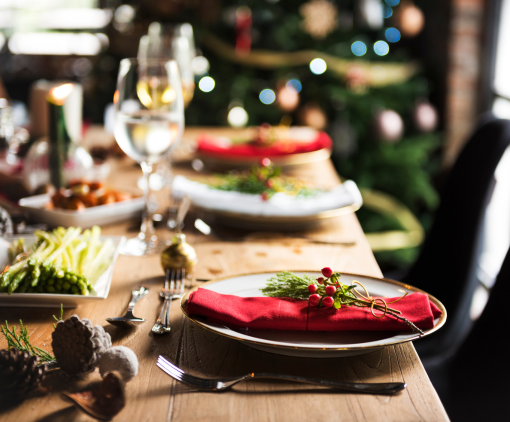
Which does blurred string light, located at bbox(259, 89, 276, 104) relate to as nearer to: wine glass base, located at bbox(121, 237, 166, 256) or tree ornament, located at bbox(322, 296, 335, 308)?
wine glass base, located at bbox(121, 237, 166, 256)

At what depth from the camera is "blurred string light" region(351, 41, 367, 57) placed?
126 inches

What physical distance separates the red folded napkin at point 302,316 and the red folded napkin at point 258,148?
0.96 metres

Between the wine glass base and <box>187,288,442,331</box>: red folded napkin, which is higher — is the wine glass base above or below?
below

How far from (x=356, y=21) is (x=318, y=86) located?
425 mm

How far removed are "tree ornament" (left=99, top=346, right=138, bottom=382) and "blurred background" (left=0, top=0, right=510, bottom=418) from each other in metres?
2.52

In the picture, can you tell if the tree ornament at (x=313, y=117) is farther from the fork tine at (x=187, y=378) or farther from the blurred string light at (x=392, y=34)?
the fork tine at (x=187, y=378)

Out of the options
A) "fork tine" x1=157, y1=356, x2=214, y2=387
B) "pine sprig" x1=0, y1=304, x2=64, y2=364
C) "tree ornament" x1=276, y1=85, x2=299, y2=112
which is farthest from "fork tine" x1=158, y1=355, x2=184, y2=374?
"tree ornament" x1=276, y1=85, x2=299, y2=112

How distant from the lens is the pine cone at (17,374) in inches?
18.6

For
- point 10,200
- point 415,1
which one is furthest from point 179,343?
point 415,1

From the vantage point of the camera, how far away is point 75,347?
507mm

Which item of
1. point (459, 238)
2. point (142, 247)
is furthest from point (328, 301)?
point (459, 238)

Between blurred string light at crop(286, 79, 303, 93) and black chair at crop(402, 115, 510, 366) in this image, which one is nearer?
black chair at crop(402, 115, 510, 366)

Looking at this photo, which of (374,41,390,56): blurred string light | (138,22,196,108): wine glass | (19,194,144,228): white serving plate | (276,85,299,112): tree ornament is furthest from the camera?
(374,41,390,56): blurred string light

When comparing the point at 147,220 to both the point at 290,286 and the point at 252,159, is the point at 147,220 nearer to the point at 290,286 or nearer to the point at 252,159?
the point at 290,286
